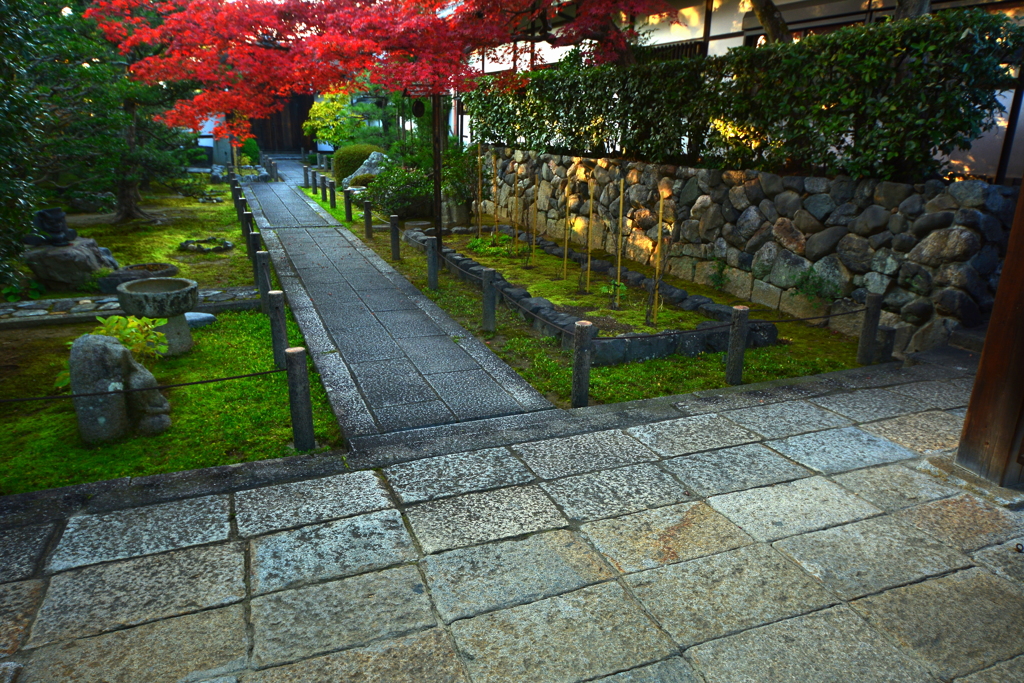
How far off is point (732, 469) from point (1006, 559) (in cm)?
148

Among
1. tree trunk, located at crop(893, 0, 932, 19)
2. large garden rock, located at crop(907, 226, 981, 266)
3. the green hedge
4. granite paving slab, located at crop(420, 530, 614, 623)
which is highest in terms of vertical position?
tree trunk, located at crop(893, 0, 932, 19)

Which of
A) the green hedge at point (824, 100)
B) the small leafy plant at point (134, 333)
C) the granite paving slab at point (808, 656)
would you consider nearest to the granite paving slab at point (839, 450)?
the granite paving slab at point (808, 656)

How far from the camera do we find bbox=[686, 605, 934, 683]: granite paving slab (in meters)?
2.62

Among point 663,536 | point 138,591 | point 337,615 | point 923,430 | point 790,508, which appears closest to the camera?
point 337,615

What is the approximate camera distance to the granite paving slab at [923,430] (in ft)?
15.3

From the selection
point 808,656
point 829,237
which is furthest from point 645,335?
point 808,656

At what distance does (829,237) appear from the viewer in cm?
738

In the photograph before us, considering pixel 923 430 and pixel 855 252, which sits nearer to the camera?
pixel 923 430

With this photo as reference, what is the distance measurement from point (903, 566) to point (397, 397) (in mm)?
3867

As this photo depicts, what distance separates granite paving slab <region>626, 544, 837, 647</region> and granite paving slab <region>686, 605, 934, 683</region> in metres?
0.07

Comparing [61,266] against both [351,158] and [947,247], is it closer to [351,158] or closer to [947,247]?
[947,247]

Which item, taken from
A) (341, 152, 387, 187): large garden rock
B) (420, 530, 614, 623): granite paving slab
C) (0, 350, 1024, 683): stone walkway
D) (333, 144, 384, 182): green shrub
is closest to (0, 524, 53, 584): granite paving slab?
(0, 350, 1024, 683): stone walkway

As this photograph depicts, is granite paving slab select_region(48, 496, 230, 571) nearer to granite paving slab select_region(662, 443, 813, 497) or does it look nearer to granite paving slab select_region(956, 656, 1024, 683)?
granite paving slab select_region(662, 443, 813, 497)

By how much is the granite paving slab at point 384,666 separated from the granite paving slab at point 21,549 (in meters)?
1.57
